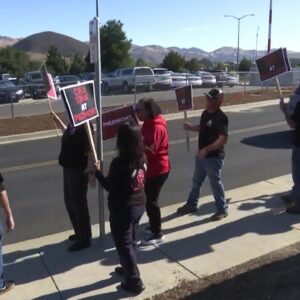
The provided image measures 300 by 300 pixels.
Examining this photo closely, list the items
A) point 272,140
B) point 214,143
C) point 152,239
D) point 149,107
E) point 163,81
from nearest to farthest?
1. point 149,107
2. point 152,239
3. point 214,143
4. point 272,140
5. point 163,81

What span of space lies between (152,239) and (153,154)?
1.05 m

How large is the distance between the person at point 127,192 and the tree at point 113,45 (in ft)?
173

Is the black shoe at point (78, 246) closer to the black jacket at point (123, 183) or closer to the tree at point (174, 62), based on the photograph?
the black jacket at point (123, 183)

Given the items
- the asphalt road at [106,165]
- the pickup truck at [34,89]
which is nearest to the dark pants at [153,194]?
the asphalt road at [106,165]

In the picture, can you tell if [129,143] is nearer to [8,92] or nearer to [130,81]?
[8,92]

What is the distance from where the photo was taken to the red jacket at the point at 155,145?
529cm

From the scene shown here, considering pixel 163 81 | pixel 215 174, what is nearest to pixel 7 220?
pixel 215 174

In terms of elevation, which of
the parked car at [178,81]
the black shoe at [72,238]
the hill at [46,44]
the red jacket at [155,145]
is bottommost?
the black shoe at [72,238]

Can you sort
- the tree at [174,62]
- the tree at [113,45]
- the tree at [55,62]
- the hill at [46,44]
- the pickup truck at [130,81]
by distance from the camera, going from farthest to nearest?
the hill at [46,44] → the tree at [55,62] → the tree at [174,62] → the tree at [113,45] → the pickup truck at [130,81]

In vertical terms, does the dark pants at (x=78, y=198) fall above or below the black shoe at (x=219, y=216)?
above

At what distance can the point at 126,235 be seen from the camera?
4340 millimetres

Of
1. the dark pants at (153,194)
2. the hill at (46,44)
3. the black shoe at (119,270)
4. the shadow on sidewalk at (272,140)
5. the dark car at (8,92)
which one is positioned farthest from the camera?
the hill at (46,44)

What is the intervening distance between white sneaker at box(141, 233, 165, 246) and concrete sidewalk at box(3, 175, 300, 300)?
0.09m

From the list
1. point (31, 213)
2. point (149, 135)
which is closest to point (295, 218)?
point (149, 135)
